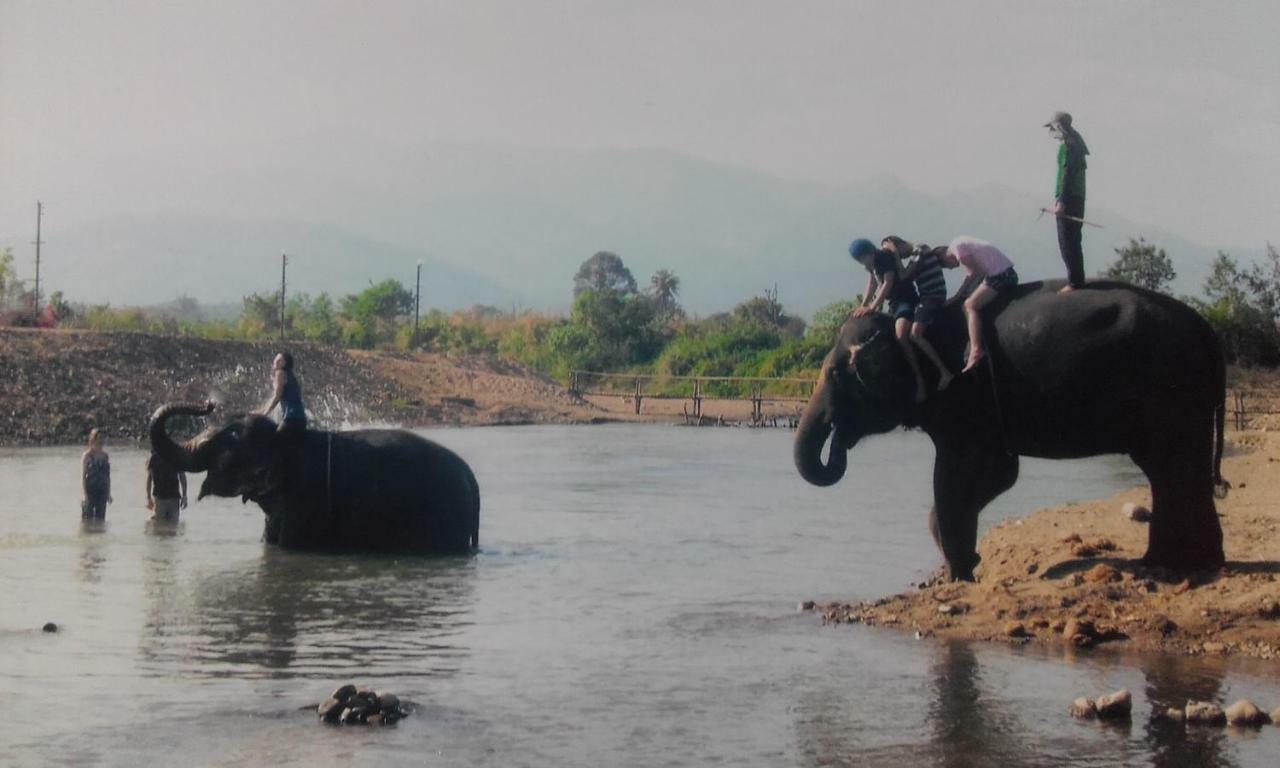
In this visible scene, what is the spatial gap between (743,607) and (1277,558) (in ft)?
13.8

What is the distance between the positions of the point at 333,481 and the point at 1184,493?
8465 mm

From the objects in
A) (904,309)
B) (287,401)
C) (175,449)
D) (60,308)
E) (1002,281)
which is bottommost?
(175,449)

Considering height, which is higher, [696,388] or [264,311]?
[264,311]

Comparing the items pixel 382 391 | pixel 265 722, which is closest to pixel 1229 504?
pixel 265 722

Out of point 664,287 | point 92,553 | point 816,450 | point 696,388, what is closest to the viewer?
point 816,450

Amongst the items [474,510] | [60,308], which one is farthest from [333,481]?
[60,308]

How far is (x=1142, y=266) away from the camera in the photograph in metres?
58.1

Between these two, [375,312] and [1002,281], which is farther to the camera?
[375,312]

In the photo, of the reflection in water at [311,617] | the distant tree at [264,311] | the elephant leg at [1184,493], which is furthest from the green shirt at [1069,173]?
the distant tree at [264,311]

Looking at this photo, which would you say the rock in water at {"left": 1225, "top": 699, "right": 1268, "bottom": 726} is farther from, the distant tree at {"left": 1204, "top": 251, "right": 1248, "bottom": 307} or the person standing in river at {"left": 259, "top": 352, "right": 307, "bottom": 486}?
the distant tree at {"left": 1204, "top": 251, "right": 1248, "bottom": 307}

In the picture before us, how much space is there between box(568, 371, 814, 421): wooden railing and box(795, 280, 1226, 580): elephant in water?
47.7 m

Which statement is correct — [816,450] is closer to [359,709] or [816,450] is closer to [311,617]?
[311,617]

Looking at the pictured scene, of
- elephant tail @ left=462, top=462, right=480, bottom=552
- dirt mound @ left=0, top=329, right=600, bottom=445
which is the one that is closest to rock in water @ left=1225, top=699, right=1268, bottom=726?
elephant tail @ left=462, top=462, right=480, bottom=552

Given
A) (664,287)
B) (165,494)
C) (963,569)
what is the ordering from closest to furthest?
1. (963,569)
2. (165,494)
3. (664,287)
